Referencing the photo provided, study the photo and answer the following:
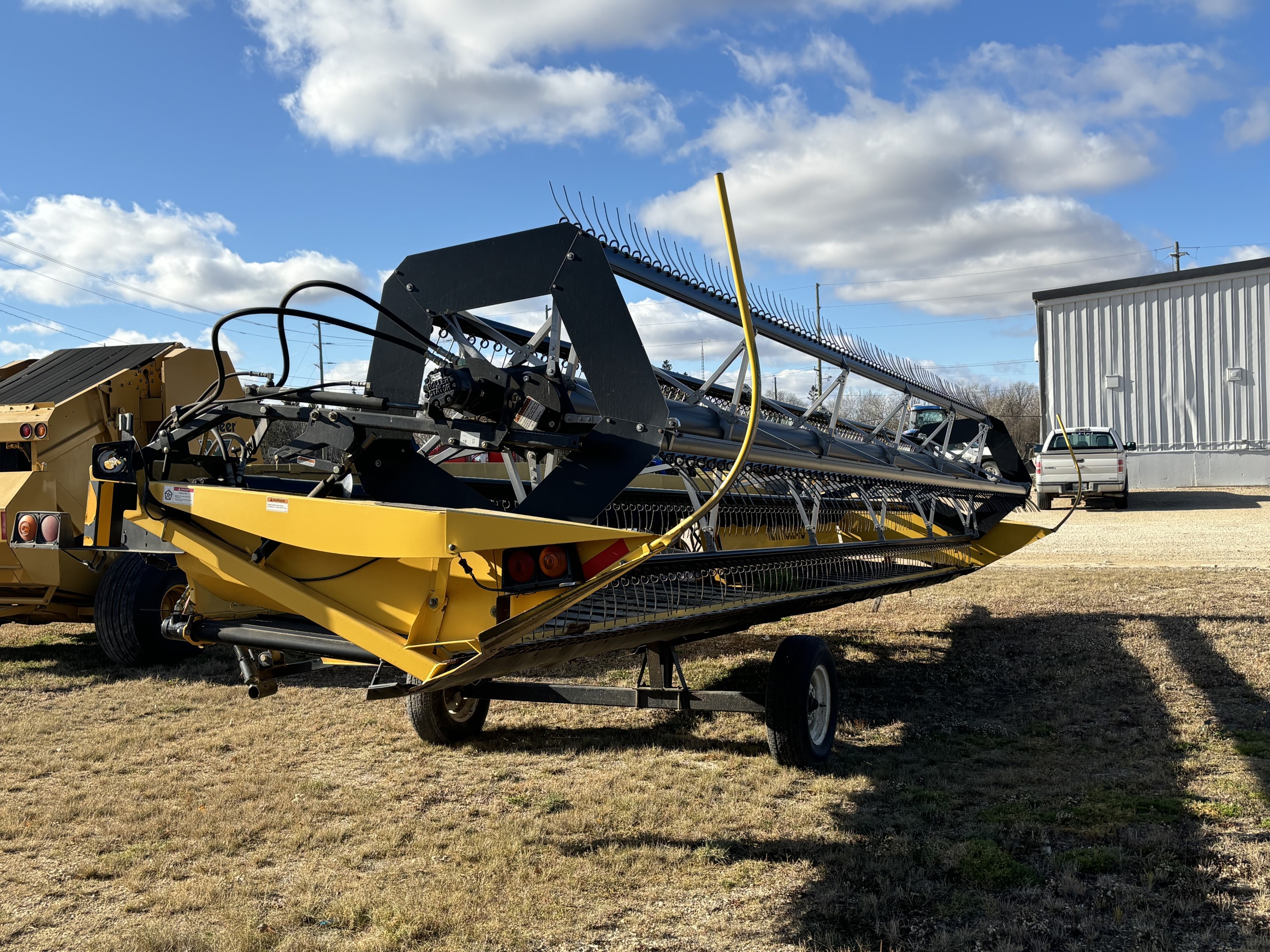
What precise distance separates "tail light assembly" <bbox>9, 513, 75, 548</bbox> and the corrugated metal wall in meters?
23.2

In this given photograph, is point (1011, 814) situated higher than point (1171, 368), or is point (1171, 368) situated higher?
point (1171, 368)

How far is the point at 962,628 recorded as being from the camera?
902 centimetres

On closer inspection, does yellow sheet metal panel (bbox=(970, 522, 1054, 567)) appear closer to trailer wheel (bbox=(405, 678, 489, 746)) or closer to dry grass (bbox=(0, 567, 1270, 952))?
dry grass (bbox=(0, 567, 1270, 952))

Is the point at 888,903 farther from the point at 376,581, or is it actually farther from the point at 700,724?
the point at 700,724

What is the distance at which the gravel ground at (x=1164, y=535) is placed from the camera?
13.1 meters

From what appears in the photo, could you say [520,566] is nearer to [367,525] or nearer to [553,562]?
[553,562]

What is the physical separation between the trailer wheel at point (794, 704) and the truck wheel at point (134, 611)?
4.92m

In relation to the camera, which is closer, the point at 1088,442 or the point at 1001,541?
the point at 1001,541

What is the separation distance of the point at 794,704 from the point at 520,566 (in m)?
2.16

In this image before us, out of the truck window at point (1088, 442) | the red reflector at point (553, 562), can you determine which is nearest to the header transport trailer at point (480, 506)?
the red reflector at point (553, 562)

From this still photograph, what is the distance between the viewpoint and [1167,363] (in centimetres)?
2591

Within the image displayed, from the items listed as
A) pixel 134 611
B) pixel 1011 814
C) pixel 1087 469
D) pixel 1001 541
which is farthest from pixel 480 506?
pixel 1087 469

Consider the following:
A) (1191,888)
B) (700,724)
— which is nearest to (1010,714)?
(700,724)

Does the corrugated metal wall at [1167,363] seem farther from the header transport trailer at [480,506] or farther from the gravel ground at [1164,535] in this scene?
the header transport trailer at [480,506]
